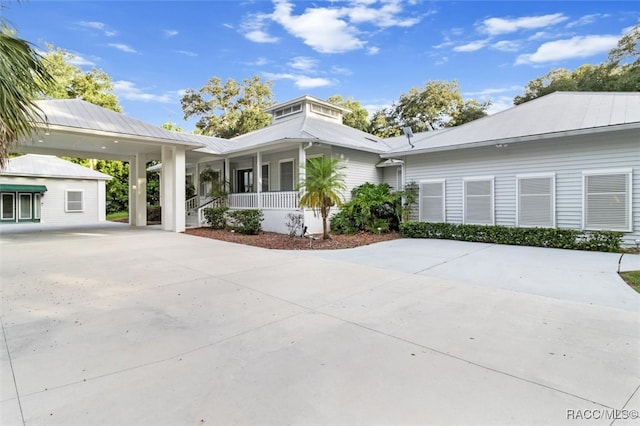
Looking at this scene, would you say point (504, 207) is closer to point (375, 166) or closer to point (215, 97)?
point (375, 166)

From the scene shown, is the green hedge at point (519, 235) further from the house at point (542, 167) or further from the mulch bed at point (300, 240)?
the mulch bed at point (300, 240)

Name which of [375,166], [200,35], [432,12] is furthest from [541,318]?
[200,35]

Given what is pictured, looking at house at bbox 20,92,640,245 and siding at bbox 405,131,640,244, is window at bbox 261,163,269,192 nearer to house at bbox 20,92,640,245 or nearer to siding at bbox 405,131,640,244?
house at bbox 20,92,640,245

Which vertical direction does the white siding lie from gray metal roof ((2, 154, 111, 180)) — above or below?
below

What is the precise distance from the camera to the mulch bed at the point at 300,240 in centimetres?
1022

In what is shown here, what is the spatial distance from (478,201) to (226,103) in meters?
29.2

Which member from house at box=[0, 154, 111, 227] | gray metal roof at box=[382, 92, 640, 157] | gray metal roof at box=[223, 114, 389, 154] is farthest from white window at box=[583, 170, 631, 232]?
house at box=[0, 154, 111, 227]

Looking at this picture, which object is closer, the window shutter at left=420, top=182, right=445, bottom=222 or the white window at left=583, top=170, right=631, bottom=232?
the white window at left=583, top=170, right=631, bottom=232

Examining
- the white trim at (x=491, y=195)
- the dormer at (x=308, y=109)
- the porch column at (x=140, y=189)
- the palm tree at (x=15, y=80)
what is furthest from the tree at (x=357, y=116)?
the palm tree at (x=15, y=80)

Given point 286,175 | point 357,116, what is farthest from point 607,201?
point 357,116

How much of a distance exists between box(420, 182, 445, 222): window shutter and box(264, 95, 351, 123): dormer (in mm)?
8332

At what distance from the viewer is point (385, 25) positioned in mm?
13758

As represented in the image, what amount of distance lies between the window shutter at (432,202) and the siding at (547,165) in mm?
260

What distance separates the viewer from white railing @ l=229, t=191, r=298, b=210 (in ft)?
43.5
